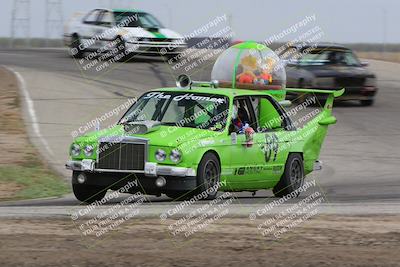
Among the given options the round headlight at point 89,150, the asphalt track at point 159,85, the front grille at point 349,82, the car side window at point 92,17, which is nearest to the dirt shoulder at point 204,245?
the asphalt track at point 159,85

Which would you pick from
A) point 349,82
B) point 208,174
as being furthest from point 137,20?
point 208,174

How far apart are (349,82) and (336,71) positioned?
453 millimetres

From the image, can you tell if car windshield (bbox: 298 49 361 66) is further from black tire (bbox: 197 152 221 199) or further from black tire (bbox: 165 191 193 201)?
black tire (bbox: 165 191 193 201)

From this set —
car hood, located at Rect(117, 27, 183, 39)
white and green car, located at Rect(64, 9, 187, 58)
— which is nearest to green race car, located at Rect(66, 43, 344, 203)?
car hood, located at Rect(117, 27, 183, 39)

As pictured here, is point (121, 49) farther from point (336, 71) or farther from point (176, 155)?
point (176, 155)

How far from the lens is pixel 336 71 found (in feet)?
79.0

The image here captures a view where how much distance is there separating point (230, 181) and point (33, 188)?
3.44 meters

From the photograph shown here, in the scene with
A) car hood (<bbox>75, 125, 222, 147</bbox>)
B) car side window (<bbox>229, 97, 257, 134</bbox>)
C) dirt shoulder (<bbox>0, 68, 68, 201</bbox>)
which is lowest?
dirt shoulder (<bbox>0, 68, 68, 201</bbox>)

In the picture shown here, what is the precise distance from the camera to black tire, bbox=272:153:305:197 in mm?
12922

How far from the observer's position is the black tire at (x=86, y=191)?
37.5ft

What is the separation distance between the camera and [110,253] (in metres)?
7.25

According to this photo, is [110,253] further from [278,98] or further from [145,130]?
[278,98]

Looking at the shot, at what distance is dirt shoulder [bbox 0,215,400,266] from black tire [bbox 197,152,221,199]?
1883mm

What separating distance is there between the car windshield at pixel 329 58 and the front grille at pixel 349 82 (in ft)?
2.08
